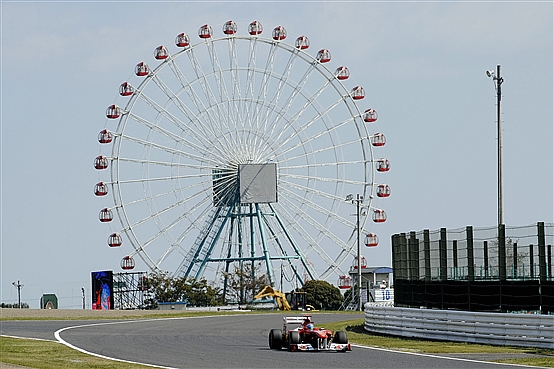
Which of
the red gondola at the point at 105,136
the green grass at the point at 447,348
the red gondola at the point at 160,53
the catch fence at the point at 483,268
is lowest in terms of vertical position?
the green grass at the point at 447,348

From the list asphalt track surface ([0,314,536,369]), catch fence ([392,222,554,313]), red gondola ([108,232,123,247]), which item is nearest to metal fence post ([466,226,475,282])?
catch fence ([392,222,554,313])

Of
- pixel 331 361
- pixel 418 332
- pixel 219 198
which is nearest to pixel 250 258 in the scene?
pixel 219 198

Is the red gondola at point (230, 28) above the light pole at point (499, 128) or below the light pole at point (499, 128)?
above

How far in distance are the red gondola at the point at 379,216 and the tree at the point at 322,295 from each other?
11500mm

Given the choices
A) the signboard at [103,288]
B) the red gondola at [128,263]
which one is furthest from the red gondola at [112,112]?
the signboard at [103,288]

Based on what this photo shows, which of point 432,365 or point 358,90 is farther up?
point 358,90

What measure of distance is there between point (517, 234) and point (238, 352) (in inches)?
296

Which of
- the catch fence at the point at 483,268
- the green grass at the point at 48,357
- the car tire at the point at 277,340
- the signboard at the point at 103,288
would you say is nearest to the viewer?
the green grass at the point at 48,357

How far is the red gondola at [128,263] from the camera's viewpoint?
2608 inches

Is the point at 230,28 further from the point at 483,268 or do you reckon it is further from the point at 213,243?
the point at 483,268

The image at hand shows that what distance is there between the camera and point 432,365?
2016cm

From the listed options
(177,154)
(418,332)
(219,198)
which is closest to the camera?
(418,332)

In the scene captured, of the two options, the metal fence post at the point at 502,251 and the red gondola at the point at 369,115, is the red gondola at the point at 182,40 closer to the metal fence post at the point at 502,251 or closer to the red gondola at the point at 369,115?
the red gondola at the point at 369,115

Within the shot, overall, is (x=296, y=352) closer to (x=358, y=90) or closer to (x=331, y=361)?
(x=331, y=361)
